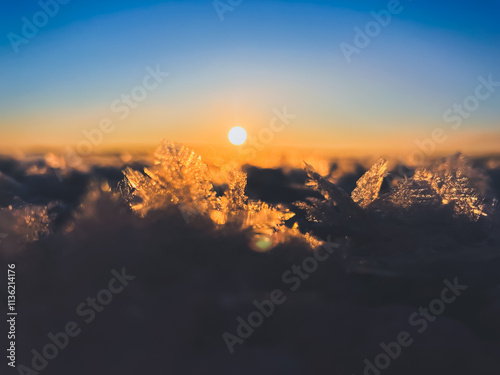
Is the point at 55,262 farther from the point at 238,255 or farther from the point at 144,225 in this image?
the point at 238,255

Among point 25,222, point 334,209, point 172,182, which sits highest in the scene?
point 172,182

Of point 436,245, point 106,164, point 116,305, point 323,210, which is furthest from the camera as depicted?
point 106,164

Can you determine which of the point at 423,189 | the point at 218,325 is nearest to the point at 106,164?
the point at 218,325

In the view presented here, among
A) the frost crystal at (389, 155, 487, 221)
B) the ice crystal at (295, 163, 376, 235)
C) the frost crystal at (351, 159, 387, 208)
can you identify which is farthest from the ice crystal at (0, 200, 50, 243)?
the frost crystal at (389, 155, 487, 221)

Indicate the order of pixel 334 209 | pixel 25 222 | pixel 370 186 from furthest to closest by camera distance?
pixel 370 186 → pixel 334 209 → pixel 25 222

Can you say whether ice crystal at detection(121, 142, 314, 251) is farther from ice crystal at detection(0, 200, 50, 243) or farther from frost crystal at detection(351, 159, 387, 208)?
frost crystal at detection(351, 159, 387, 208)

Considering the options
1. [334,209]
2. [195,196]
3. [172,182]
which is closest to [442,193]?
[334,209]

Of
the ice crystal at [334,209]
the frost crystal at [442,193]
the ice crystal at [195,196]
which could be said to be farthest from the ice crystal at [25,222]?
the frost crystal at [442,193]

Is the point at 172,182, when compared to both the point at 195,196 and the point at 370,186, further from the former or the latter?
the point at 370,186
